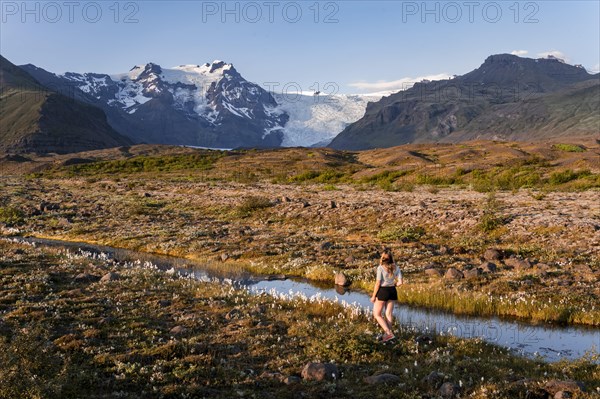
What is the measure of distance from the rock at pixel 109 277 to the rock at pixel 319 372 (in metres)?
11.1

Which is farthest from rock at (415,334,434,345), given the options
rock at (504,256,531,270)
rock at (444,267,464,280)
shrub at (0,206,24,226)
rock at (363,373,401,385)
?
shrub at (0,206,24,226)

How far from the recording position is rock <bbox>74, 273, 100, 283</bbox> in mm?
19094

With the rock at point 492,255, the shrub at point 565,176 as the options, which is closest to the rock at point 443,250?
the rock at point 492,255

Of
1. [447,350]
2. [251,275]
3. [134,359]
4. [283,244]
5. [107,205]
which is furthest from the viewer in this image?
[107,205]

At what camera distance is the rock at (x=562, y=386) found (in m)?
9.66

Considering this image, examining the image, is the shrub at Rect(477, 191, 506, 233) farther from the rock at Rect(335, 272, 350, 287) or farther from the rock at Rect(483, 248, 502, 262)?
the rock at Rect(335, 272, 350, 287)

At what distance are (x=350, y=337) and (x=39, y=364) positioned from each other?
7.22 metres

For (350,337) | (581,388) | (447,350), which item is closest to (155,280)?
(350,337)

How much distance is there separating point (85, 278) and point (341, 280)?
1032 centimetres

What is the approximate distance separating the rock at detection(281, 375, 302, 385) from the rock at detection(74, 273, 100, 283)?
11613 mm

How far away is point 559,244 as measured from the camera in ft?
79.6

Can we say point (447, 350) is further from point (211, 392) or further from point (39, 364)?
point (39, 364)

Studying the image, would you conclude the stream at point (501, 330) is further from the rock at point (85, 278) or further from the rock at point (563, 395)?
the rock at point (85, 278)

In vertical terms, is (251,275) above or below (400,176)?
below
